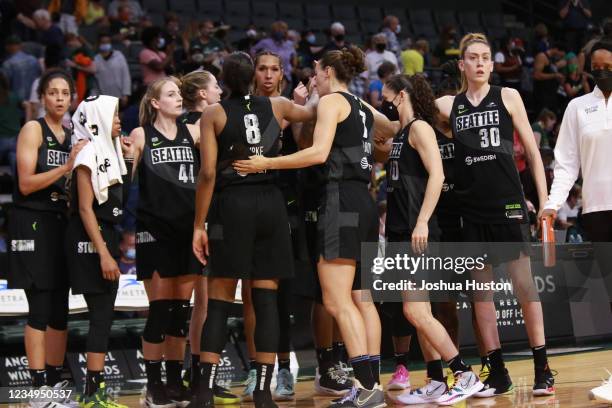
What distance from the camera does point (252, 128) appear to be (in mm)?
5484

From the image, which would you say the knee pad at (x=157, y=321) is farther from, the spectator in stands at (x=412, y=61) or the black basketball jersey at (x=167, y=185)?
the spectator in stands at (x=412, y=61)

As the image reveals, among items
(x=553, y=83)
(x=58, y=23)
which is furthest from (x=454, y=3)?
(x=58, y=23)

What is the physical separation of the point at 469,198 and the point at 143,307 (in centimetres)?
319

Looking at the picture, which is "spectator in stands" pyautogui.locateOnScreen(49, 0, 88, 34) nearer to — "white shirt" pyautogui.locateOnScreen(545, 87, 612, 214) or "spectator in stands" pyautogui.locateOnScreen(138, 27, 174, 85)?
"spectator in stands" pyautogui.locateOnScreen(138, 27, 174, 85)

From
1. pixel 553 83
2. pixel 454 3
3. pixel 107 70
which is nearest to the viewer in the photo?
A: pixel 107 70

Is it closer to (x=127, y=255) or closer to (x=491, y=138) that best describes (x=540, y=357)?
(x=491, y=138)

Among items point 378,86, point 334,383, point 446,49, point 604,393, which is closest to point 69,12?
point 378,86

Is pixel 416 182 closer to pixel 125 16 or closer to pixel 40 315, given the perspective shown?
pixel 40 315

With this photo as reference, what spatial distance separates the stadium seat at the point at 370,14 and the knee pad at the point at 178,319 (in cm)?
1321

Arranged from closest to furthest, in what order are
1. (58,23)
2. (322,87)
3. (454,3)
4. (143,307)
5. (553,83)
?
(322,87)
(143,307)
(58,23)
(553,83)
(454,3)

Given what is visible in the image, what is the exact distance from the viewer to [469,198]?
6152mm

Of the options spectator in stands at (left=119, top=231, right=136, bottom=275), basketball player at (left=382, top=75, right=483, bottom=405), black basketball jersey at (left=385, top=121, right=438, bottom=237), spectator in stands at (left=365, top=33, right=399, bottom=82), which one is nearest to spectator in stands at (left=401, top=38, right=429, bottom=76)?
spectator in stands at (left=365, top=33, right=399, bottom=82)

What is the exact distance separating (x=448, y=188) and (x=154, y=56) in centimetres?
728

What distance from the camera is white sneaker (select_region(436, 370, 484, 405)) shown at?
19.2ft
